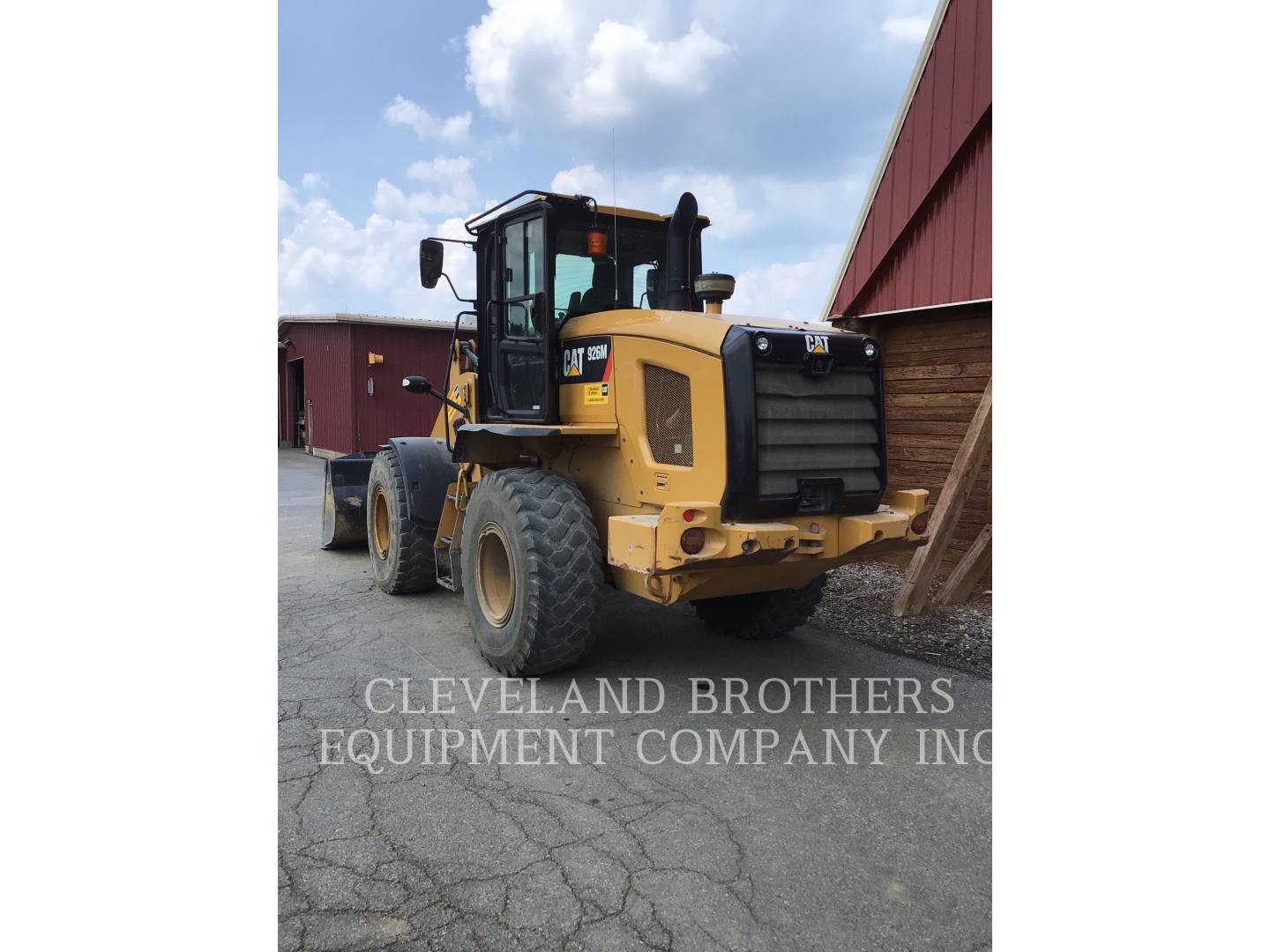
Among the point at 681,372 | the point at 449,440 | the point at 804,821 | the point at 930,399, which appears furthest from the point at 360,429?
the point at 804,821

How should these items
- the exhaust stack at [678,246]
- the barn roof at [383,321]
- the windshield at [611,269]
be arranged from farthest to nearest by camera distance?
the barn roof at [383,321], the windshield at [611,269], the exhaust stack at [678,246]

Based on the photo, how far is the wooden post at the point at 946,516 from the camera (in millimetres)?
6414

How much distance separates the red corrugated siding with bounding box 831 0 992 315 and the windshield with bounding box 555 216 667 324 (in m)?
2.65

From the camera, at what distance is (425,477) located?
A: 6.94 m

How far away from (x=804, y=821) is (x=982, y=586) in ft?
13.5

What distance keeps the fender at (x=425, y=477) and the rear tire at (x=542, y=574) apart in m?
1.82

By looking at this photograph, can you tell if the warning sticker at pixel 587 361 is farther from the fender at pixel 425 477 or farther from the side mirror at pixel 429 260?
the fender at pixel 425 477

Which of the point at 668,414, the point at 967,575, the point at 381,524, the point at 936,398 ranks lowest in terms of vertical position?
the point at 967,575

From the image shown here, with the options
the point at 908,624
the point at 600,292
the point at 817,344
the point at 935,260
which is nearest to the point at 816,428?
the point at 817,344

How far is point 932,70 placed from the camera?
7.27 m

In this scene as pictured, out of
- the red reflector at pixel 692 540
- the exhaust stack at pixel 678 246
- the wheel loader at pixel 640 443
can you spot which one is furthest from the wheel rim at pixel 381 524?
the red reflector at pixel 692 540

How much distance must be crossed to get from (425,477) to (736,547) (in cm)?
362

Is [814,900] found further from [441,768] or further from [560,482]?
[560,482]

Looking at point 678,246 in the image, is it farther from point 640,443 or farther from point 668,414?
point 640,443
